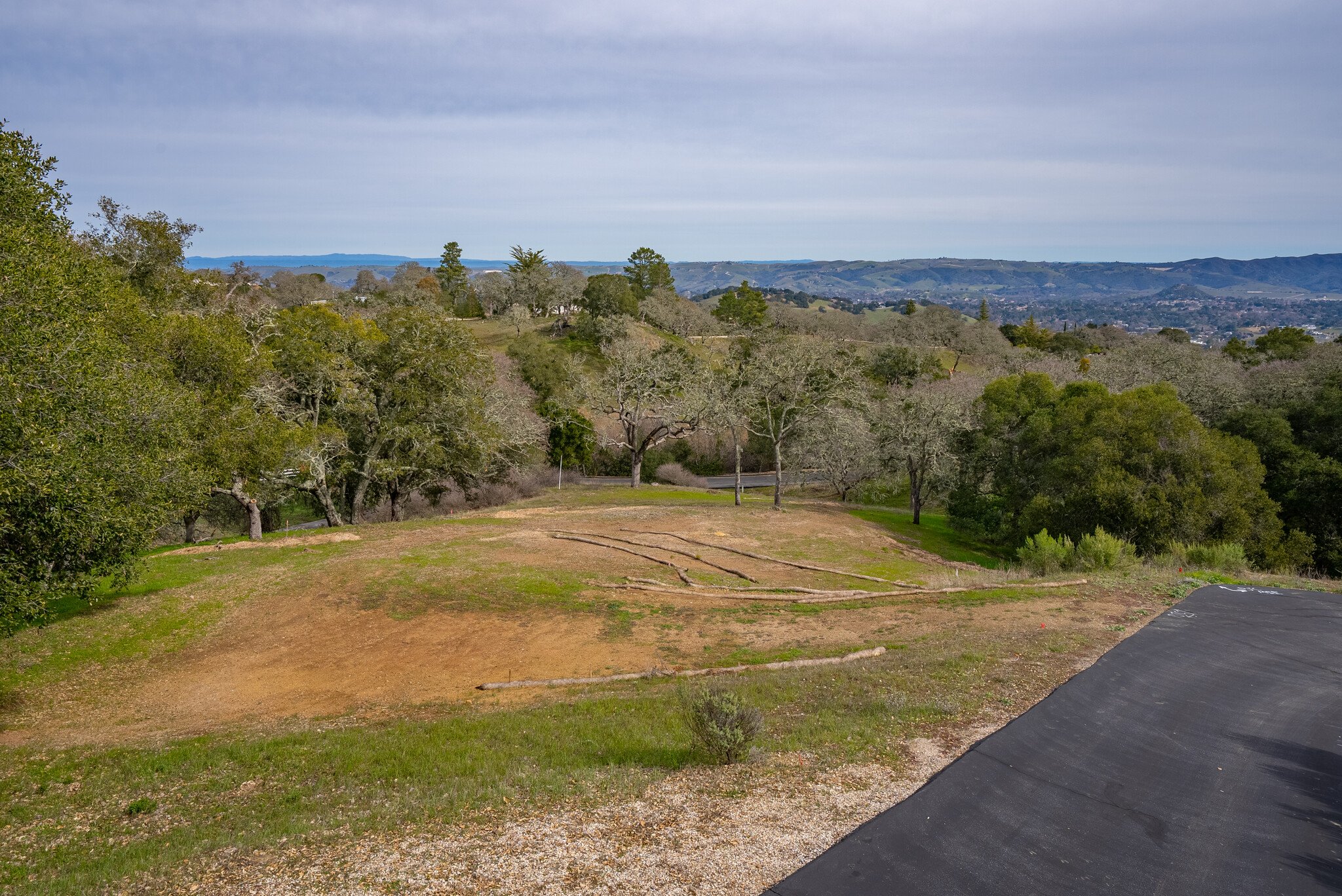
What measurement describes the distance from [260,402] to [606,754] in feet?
75.4

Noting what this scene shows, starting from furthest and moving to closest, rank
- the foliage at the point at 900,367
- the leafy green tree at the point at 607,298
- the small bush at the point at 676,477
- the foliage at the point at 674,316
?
the foliage at the point at 674,316
the leafy green tree at the point at 607,298
the foliage at the point at 900,367
the small bush at the point at 676,477

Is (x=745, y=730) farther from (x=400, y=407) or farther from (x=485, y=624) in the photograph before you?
(x=400, y=407)

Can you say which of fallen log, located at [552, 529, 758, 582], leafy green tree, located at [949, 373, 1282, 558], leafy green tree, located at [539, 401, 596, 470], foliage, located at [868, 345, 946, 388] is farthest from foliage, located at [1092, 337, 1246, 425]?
leafy green tree, located at [539, 401, 596, 470]

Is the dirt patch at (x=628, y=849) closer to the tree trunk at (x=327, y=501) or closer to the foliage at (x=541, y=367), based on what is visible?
the tree trunk at (x=327, y=501)

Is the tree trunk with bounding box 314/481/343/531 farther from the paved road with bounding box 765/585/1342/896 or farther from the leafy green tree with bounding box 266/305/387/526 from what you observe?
the paved road with bounding box 765/585/1342/896

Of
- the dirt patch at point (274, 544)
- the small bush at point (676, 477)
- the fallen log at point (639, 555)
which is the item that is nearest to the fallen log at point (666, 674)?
the fallen log at point (639, 555)

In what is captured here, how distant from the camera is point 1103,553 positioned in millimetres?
20953

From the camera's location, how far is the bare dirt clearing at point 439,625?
12.9 meters

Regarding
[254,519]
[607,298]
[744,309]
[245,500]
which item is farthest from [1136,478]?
[744,309]

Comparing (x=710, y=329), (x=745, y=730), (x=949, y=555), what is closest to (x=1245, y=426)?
(x=949, y=555)

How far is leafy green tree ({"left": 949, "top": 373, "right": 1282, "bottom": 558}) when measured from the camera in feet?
81.9

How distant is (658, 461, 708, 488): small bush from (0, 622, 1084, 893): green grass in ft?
128

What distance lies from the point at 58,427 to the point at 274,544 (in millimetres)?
12665

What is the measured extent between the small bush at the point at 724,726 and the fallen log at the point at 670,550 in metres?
11.8
